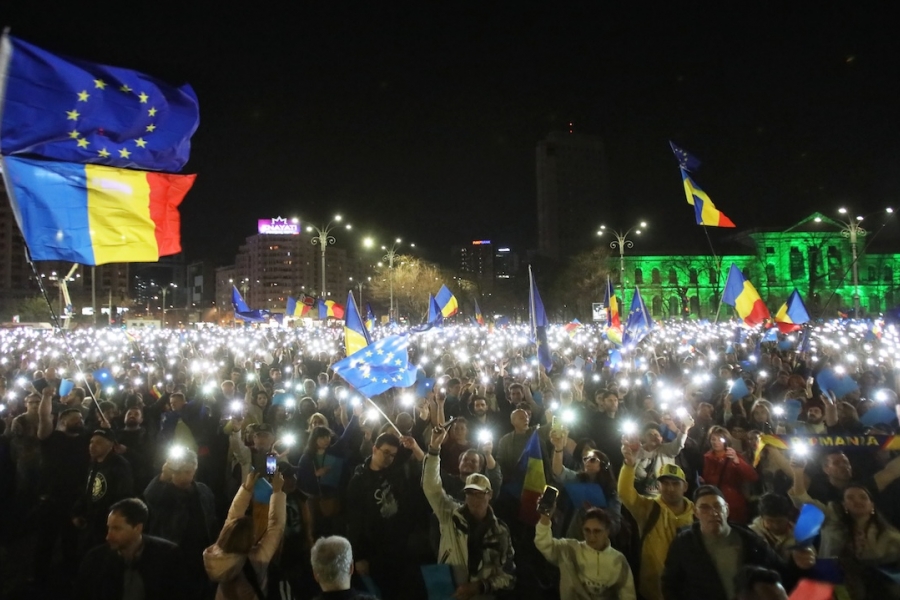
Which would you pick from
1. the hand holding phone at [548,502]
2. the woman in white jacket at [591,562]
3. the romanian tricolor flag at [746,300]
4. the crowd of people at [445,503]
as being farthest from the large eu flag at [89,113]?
the romanian tricolor flag at [746,300]

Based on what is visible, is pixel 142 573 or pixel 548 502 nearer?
pixel 142 573

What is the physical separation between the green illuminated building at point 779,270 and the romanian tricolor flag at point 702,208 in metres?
54.4

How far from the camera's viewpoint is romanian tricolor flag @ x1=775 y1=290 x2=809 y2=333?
1567 centimetres

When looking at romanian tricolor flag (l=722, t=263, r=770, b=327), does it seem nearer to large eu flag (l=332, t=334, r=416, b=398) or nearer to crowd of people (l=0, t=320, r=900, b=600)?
crowd of people (l=0, t=320, r=900, b=600)

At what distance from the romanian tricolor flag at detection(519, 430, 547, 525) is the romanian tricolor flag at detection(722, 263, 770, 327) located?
33.1 feet

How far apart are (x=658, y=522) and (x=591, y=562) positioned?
875 millimetres

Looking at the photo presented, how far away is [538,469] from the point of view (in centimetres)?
602

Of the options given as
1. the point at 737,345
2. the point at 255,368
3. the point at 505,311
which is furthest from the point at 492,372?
the point at 505,311

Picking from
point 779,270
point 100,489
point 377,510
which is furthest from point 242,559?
point 779,270

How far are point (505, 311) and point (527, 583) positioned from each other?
71627 mm

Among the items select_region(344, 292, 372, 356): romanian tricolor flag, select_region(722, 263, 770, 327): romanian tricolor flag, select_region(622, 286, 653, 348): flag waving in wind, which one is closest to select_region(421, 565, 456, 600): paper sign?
select_region(344, 292, 372, 356): romanian tricolor flag

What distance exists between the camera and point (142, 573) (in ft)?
12.7

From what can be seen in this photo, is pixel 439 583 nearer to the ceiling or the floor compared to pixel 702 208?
nearer to the floor

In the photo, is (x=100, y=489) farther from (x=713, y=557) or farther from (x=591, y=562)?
(x=713, y=557)
